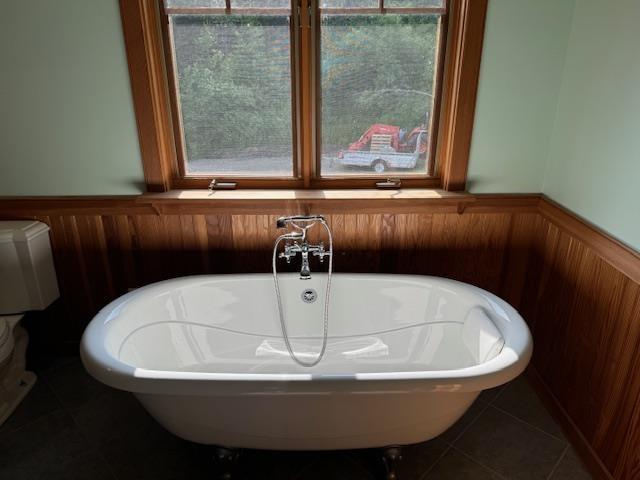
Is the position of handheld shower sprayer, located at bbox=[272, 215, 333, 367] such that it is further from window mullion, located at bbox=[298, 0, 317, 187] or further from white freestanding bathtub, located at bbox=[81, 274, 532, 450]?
window mullion, located at bbox=[298, 0, 317, 187]

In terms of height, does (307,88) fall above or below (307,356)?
above

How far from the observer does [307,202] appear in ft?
6.32

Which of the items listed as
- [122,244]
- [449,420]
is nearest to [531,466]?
[449,420]

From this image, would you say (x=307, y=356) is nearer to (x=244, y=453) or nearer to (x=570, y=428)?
(x=244, y=453)

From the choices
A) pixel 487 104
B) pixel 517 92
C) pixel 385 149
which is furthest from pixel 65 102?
pixel 517 92

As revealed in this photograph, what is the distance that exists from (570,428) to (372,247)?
41.6 inches

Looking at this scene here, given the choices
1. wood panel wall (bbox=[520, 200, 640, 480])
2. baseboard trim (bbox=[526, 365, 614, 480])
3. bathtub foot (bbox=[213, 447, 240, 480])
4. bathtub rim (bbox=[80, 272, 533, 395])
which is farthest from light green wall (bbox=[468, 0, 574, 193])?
bathtub foot (bbox=[213, 447, 240, 480])

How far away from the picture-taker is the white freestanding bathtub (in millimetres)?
1216

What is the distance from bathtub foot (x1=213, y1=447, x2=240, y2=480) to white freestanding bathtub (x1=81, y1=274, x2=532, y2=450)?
7cm

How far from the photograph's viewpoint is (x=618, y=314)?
145 centimetres

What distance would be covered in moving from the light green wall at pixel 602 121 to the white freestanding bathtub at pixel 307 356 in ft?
1.58

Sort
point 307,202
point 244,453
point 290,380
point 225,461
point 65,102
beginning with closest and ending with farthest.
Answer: point 290,380
point 225,461
point 244,453
point 65,102
point 307,202

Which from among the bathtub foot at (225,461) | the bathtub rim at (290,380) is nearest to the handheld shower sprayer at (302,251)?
the bathtub foot at (225,461)

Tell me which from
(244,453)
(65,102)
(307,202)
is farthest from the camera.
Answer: (307,202)
